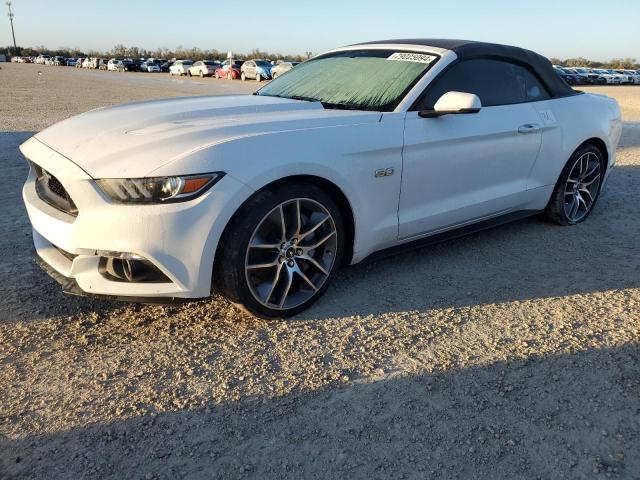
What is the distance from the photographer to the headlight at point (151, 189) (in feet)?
8.21

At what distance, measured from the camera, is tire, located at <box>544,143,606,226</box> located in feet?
15.1

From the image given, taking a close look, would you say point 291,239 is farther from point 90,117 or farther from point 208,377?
point 90,117

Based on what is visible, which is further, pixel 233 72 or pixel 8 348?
pixel 233 72

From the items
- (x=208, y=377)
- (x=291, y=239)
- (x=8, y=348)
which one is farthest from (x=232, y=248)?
(x=8, y=348)

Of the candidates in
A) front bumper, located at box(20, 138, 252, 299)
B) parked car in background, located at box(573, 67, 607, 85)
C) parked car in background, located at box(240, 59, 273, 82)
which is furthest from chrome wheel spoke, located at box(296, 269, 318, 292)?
parked car in background, located at box(573, 67, 607, 85)

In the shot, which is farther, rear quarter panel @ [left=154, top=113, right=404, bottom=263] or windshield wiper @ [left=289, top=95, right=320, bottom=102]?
windshield wiper @ [left=289, top=95, right=320, bottom=102]

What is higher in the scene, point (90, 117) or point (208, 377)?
point (90, 117)

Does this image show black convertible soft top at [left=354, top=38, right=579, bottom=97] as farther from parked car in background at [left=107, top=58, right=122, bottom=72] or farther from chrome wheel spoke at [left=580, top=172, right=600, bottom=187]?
parked car in background at [left=107, top=58, right=122, bottom=72]

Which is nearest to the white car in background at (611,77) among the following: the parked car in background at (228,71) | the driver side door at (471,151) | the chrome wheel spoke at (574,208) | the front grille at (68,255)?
the parked car in background at (228,71)

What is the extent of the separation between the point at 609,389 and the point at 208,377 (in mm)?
1835

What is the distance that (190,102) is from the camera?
371cm

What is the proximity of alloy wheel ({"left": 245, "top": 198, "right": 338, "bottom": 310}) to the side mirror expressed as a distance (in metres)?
0.98

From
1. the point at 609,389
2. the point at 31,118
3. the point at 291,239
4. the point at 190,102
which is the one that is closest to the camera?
the point at 609,389

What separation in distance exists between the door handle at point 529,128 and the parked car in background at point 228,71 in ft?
124
